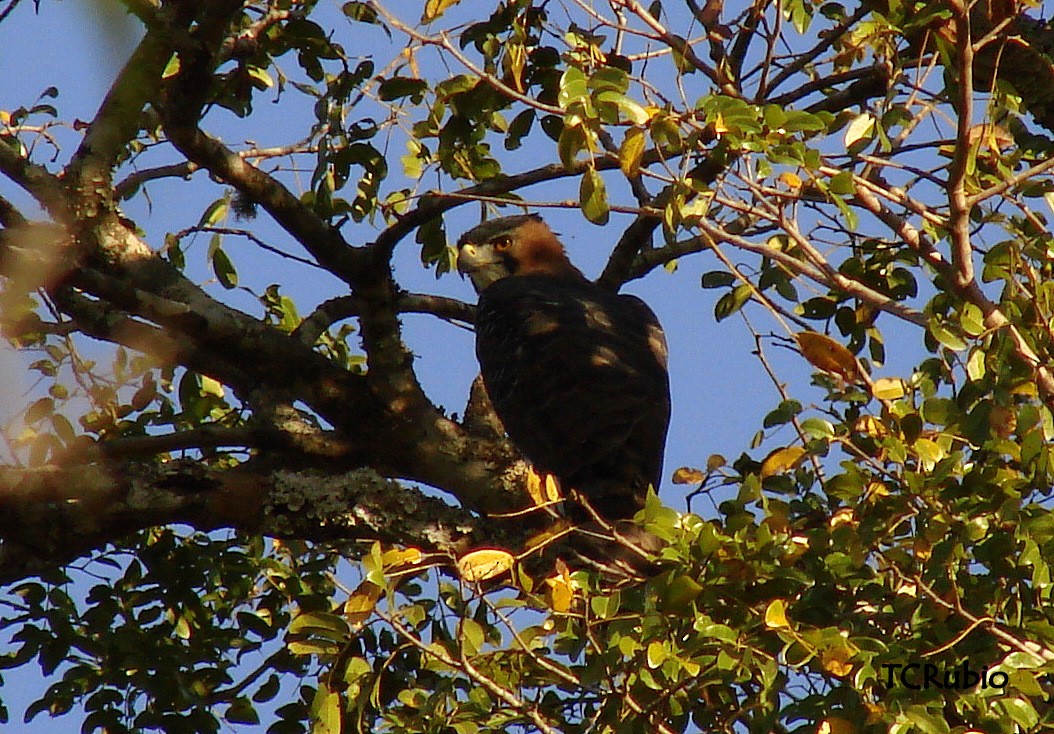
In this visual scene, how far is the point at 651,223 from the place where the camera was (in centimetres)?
474

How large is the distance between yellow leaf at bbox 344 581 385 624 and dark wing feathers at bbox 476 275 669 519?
5.79ft

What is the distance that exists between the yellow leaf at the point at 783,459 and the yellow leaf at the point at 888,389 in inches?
10.4

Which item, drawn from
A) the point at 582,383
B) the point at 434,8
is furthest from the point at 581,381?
the point at 434,8

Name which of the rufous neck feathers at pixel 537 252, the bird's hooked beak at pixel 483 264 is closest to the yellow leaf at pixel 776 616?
the rufous neck feathers at pixel 537 252

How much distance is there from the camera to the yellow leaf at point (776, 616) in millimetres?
2410

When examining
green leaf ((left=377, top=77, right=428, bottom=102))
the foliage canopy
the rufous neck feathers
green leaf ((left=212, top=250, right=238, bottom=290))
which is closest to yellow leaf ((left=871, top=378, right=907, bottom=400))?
the foliage canopy

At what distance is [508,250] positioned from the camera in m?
6.81

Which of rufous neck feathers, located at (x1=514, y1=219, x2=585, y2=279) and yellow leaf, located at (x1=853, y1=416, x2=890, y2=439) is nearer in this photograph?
yellow leaf, located at (x1=853, y1=416, x2=890, y2=439)

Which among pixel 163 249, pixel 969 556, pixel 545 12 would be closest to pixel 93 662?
pixel 163 249

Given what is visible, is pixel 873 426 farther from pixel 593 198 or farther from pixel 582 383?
pixel 582 383

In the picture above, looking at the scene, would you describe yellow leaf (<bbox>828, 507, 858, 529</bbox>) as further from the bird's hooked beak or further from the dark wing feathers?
the bird's hooked beak

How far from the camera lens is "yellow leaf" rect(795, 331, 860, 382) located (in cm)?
264

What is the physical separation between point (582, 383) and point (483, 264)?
210cm

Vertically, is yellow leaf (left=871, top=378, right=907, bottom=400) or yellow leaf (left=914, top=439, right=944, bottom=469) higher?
yellow leaf (left=871, top=378, right=907, bottom=400)
